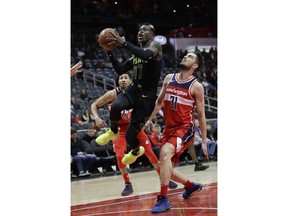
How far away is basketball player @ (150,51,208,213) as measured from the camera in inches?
235

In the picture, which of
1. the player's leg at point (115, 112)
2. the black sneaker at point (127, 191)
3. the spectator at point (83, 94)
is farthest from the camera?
the spectator at point (83, 94)

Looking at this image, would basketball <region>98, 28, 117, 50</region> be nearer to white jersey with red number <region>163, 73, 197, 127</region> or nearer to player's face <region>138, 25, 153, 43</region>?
player's face <region>138, 25, 153, 43</region>

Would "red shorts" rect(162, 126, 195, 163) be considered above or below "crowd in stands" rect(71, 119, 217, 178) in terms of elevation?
above

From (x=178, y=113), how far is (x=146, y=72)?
69cm

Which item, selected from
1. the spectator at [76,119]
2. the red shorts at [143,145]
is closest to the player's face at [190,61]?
the red shorts at [143,145]

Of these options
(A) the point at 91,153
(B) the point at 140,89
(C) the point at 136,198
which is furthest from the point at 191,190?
(A) the point at 91,153

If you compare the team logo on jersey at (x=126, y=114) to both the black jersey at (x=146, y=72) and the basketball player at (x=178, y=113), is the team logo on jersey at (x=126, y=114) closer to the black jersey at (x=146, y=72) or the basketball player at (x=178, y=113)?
the basketball player at (x=178, y=113)

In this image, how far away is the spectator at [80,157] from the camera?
9557mm

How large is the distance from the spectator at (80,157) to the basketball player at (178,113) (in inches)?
143

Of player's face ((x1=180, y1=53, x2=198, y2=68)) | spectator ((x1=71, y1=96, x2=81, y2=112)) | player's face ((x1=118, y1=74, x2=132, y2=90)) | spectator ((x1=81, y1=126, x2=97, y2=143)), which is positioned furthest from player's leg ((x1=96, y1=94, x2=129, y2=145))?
spectator ((x1=71, y1=96, x2=81, y2=112))

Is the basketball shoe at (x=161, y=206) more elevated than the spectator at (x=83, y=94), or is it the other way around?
the spectator at (x=83, y=94)

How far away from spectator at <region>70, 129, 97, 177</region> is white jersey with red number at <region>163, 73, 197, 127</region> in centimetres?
371
